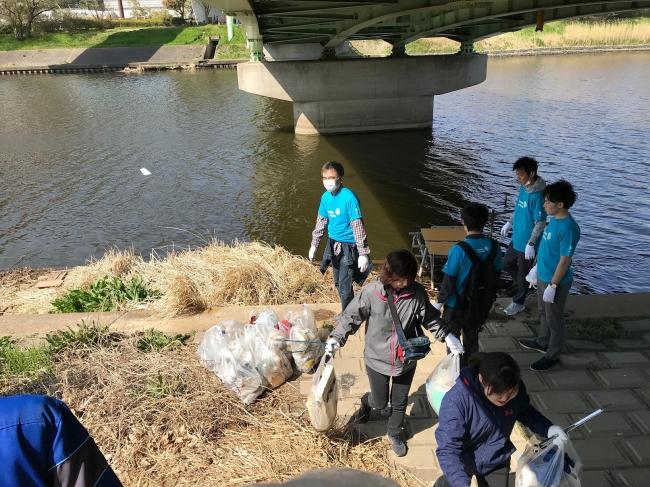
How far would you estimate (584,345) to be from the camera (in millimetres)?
4496

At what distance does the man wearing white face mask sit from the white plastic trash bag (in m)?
1.60

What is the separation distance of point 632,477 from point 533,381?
1.04m

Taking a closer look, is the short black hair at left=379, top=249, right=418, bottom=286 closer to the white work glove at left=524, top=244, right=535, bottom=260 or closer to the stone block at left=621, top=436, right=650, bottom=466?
the stone block at left=621, top=436, right=650, bottom=466

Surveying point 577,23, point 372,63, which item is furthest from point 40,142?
point 577,23

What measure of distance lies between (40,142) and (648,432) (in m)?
19.7

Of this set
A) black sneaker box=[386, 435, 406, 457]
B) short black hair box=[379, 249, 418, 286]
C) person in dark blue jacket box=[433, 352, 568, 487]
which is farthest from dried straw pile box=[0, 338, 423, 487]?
short black hair box=[379, 249, 418, 286]

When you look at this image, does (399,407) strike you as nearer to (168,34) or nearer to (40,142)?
(40,142)

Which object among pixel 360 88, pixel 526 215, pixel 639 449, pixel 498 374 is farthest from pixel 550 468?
pixel 360 88

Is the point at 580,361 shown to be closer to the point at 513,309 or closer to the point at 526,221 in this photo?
the point at 513,309

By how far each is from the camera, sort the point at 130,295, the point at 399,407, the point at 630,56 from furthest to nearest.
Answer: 1. the point at 630,56
2. the point at 130,295
3. the point at 399,407

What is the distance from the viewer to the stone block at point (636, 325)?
186 inches

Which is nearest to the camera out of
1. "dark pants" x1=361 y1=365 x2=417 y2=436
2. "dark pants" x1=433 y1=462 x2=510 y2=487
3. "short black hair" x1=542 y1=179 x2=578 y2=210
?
"dark pants" x1=433 y1=462 x2=510 y2=487

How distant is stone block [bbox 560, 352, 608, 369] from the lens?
420cm

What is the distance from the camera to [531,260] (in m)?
5.09
